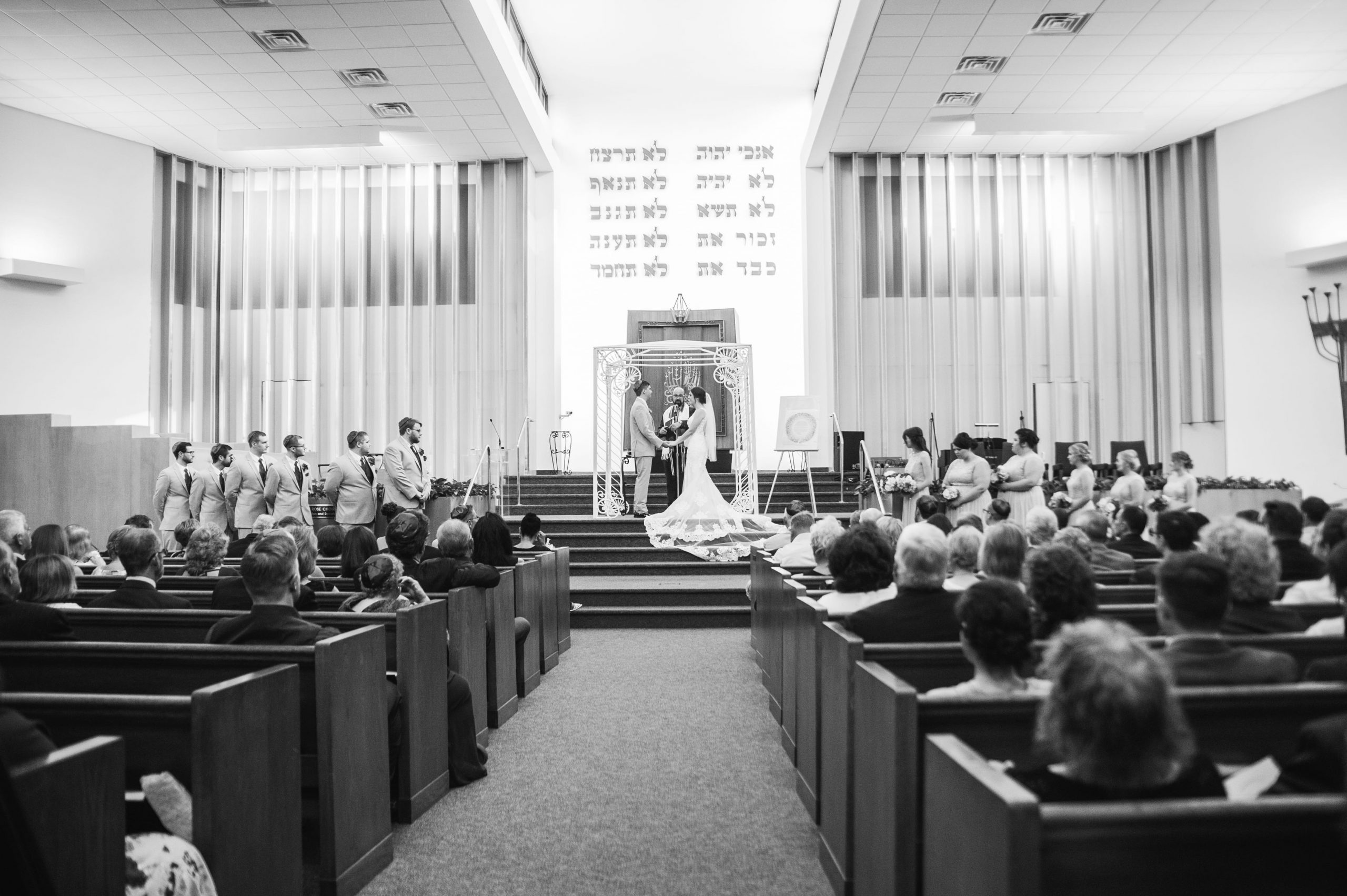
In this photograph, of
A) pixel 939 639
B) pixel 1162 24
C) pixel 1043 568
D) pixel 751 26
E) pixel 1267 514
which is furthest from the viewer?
pixel 751 26

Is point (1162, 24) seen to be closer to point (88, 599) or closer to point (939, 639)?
point (939, 639)

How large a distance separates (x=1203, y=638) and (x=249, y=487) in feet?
25.7

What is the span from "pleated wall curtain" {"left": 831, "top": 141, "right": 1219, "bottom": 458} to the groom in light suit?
4009 mm

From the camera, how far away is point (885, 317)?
13219 millimetres

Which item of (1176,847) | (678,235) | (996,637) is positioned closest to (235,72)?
(678,235)

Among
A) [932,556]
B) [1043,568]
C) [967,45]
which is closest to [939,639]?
[932,556]

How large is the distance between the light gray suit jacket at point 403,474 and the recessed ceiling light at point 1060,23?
24.4 feet

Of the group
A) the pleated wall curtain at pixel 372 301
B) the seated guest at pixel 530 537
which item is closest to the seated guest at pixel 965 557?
the seated guest at pixel 530 537

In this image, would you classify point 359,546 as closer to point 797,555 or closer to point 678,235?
point 797,555

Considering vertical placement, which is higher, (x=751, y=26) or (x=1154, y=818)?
(x=751, y=26)

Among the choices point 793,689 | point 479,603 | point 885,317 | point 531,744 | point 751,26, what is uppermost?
point 751,26

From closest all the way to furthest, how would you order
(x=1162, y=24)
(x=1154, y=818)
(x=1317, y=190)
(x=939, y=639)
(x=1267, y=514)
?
(x=1154, y=818)
(x=939, y=639)
(x=1267, y=514)
(x=1162, y=24)
(x=1317, y=190)

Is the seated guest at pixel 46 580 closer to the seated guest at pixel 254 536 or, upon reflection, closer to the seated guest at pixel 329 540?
the seated guest at pixel 254 536

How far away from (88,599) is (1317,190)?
42.6 feet
